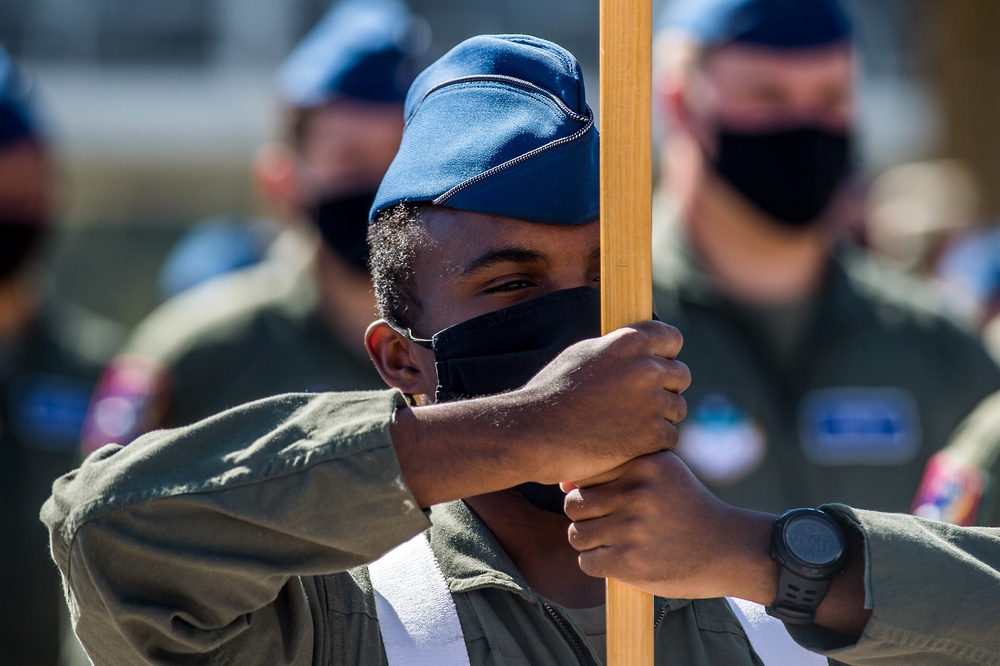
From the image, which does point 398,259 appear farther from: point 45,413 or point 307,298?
point 45,413

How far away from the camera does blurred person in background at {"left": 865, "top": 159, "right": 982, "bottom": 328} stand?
7695 mm

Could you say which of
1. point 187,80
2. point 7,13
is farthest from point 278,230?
point 7,13

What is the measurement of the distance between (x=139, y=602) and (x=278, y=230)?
772 cm

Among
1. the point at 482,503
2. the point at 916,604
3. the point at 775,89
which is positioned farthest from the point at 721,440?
the point at 916,604

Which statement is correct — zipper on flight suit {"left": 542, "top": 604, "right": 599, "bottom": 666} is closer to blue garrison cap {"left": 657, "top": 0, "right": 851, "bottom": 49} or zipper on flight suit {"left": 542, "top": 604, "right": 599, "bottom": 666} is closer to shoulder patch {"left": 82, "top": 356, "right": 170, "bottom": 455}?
shoulder patch {"left": 82, "top": 356, "right": 170, "bottom": 455}

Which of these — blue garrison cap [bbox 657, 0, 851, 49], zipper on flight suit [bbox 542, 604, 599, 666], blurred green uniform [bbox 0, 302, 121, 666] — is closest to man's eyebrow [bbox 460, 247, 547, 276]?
zipper on flight suit [bbox 542, 604, 599, 666]

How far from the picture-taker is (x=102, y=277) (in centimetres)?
1313

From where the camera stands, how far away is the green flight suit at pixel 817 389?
4641 mm

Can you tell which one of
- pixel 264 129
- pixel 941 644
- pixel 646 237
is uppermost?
pixel 264 129

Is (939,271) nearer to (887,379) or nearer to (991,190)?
(887,379)

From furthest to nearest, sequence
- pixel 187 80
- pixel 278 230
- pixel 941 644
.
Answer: pixel 187 80 → pixel 278 230 → pixel 941 644

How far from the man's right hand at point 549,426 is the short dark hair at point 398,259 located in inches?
19.4

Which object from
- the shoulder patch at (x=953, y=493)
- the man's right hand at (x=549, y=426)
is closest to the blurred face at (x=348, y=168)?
the shoulder patch at (x=953, y=493)

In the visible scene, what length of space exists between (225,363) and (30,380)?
1.02 m
